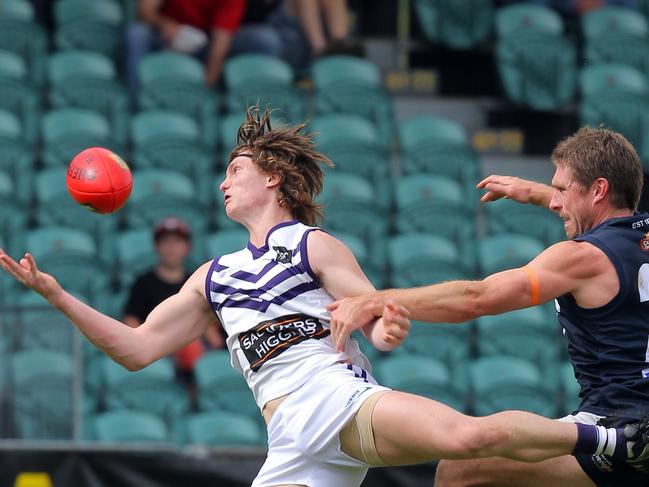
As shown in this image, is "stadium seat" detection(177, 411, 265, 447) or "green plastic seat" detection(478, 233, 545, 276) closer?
A: "stadium seat" detection(177, 411, 265, 447)

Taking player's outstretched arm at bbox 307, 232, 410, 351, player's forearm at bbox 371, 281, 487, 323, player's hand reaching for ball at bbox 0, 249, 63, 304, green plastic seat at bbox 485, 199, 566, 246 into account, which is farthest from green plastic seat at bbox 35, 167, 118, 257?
player's forearm at bbox 371, 281, 487, 323

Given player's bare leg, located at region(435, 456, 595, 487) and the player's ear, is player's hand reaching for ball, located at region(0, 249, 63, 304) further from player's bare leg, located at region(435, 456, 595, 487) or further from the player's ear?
player's bare leg, located at region(435, 456, 595, 487)

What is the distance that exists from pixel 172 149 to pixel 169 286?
1828mm

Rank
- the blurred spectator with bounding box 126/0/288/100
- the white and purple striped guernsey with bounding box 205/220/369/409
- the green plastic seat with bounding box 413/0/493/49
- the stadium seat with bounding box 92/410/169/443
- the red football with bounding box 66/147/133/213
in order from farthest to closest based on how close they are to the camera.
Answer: the green plastic seat with bounding box 413/0/493/49, the blurred spectator with bounding box 126/0/288/100, the stadium seat with bounding box 92/410/169/443, the red football with bounding box 66/147/133/213, the white and purple striped guernsey with bounding box 205/220/369/409

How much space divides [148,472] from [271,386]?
2709 millimetres

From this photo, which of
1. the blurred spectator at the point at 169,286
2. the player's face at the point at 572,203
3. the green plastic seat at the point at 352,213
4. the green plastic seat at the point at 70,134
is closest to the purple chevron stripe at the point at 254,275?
the player's face at the point at 572,203

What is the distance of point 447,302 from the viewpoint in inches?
226

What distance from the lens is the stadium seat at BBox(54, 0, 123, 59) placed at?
12141 mm

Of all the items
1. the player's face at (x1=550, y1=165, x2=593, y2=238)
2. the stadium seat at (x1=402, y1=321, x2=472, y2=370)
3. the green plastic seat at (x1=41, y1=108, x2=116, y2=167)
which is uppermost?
the green plastic seat at (x1=41, y1=108, x2=116, y2=167)

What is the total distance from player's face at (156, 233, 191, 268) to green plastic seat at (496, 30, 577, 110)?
428cm

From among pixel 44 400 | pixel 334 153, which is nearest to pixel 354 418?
pixel 44 400

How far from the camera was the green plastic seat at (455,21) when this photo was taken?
13.4m

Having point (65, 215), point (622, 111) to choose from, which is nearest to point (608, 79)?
point (622, 111)

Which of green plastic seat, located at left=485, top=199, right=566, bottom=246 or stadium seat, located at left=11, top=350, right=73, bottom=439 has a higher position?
green plastic seat, located at left=485, top=199, right=566, bottom=246
